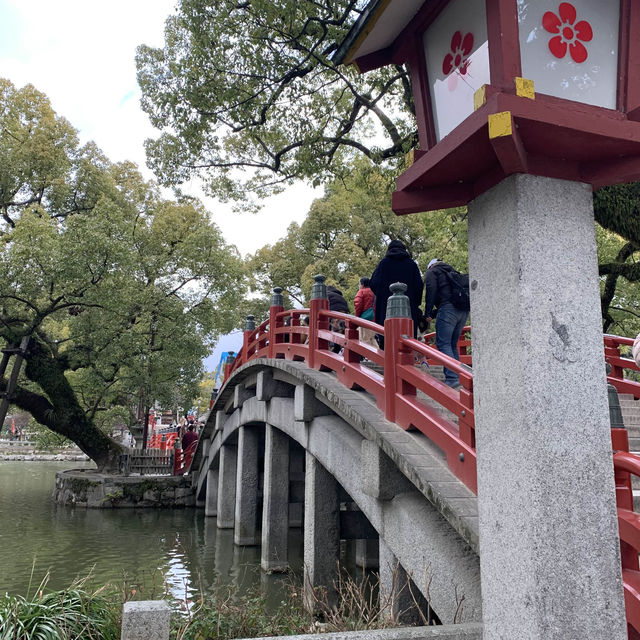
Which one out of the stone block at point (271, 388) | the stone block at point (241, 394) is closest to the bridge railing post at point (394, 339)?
the stone block at point (271, 388)

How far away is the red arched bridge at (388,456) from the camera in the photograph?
4.00 meters

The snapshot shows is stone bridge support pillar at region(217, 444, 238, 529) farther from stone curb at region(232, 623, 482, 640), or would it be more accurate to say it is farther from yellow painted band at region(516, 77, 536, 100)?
yellow painted band at region(516, 77, 536, 100)

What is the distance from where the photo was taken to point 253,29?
34.3ft

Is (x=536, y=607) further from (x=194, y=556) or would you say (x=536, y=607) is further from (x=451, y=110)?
(x=194, y=556)

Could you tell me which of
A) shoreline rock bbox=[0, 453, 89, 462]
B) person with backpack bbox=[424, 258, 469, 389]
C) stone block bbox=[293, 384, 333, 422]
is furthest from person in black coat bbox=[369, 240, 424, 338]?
shoreline rock bbox=[0, 453, 89, 462]

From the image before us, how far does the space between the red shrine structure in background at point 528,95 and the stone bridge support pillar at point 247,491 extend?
1066 centimetres

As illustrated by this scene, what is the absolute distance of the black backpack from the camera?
6.91 meters

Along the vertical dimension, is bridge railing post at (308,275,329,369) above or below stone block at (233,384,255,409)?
above

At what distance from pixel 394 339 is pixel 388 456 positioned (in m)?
1.12

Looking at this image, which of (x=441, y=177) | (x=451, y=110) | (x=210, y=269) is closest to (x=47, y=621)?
(x=441, y=177)

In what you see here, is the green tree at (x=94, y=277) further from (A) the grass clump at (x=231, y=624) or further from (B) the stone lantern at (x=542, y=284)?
(B) the stone lantern at (x=542, y=284)

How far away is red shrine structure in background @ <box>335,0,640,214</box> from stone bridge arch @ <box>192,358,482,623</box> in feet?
7.60

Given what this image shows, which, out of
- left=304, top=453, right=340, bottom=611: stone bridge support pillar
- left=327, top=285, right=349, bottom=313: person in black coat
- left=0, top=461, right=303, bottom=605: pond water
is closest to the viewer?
left=304, top=453, right=340, bottom=611: stone bridge support pillar

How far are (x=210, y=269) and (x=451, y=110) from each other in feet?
63.9
